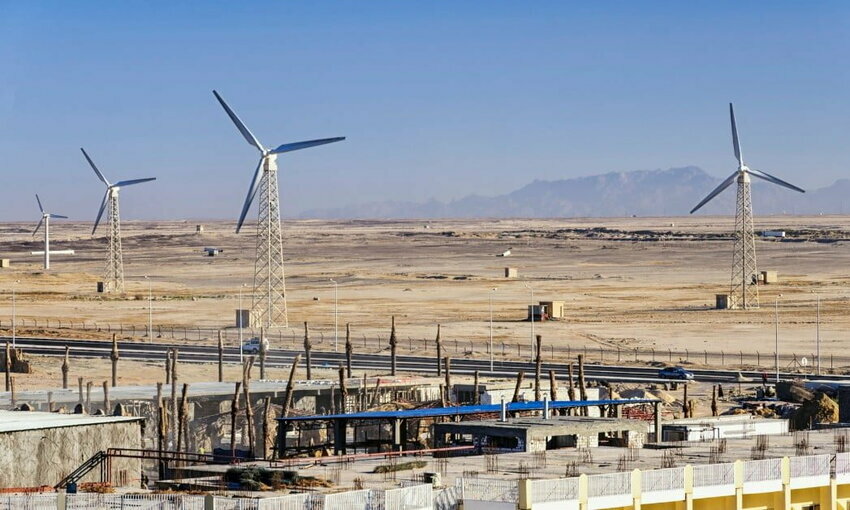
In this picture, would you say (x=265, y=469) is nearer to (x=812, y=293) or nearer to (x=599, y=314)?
(x=599, y=314)

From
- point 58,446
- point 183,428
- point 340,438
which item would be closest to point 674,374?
point 183,428

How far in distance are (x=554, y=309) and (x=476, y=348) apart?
2906 centimetres

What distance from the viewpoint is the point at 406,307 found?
184125mm

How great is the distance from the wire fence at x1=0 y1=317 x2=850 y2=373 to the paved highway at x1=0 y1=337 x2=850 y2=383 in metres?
2.70

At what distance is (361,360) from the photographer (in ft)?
411

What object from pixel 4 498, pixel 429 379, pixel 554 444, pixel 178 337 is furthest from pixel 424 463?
pixel 178 337

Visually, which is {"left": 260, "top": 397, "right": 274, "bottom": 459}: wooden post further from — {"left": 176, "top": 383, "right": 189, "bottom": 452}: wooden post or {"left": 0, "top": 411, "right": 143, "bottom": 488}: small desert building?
{"left": 0, "top": 411, "right": 143, "bottom": 488}: small desert building

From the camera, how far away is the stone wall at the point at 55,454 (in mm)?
47719

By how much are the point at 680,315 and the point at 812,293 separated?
34.7 meters

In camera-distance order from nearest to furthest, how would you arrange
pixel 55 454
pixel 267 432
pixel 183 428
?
1. pixel 55 454
2. pixel 267 432
3. pixel 183 428

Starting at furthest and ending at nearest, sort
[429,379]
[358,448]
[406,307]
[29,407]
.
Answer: [406,307], [429,379], [29,407], [358,448]

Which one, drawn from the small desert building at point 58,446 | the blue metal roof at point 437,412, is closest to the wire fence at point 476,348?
the blue metal roof at point 437,412

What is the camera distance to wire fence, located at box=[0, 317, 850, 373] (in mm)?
128375

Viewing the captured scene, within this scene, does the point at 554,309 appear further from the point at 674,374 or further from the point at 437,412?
the point at 437,412
